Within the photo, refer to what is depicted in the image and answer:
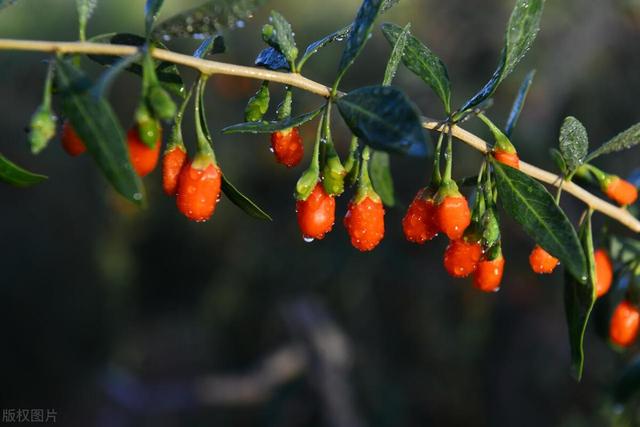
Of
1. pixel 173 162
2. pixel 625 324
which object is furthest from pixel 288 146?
pixel 625 324

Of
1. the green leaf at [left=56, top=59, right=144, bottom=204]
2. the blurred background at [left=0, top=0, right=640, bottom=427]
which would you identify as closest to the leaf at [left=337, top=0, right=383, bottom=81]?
the green leaf at [left=56, top=59, right=144, bottom=204]

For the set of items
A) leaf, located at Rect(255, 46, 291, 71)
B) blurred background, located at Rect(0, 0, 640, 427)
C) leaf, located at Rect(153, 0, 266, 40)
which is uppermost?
leaf, located at Rect(153, 0, 266, 40)

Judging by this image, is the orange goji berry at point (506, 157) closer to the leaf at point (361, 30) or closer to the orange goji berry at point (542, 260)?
the orange goji berry at point (542, 260)

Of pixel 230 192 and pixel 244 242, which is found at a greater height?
pixel 230 192

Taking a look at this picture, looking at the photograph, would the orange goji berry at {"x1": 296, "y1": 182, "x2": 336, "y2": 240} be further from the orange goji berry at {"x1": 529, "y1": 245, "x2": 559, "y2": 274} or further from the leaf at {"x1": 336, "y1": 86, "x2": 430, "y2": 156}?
the orange goji berry at {"x1": 529, "y1": 245, "x2": 559, "y2": 274}

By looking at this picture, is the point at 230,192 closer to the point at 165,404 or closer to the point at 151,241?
the point at 165,404

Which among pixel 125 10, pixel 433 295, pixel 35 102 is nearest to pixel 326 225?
pixel 433 295
